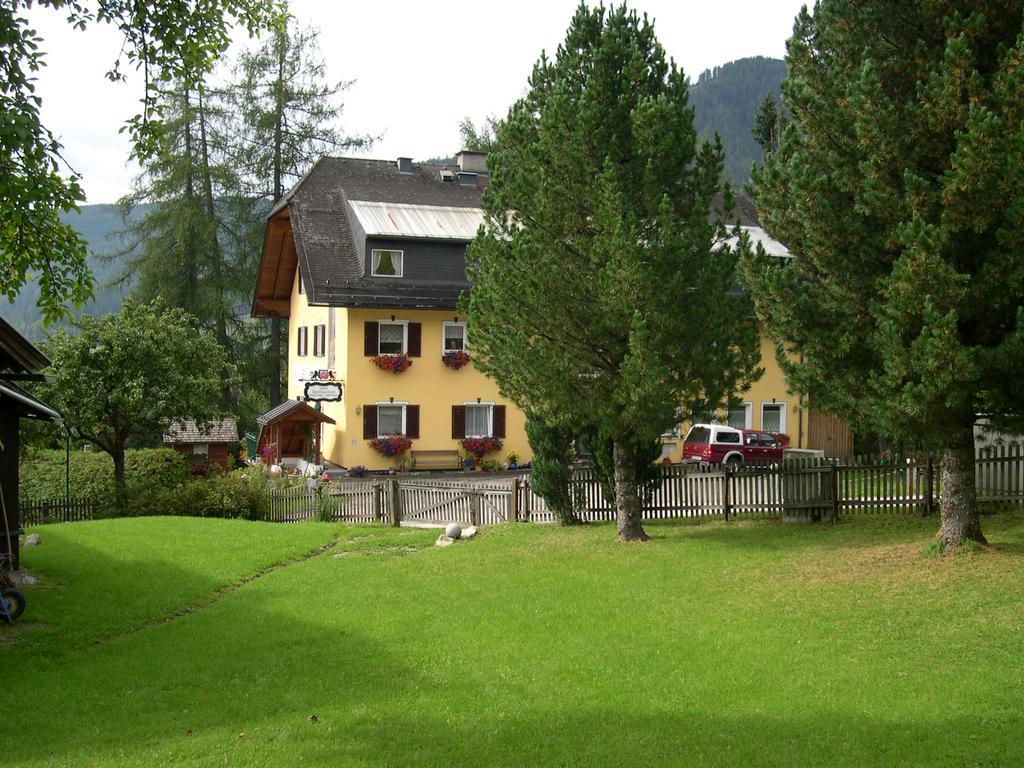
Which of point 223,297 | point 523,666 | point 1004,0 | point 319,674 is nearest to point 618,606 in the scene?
point 523,666

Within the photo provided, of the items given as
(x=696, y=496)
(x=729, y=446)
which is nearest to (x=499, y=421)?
(x=729, y=446)

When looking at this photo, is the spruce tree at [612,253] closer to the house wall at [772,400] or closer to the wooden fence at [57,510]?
the wooden fence at [57,510]

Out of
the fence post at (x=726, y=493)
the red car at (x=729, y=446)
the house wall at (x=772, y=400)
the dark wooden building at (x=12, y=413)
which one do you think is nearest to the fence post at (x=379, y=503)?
the fence post at (x=726, y=493)

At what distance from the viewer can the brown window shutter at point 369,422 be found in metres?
37.7

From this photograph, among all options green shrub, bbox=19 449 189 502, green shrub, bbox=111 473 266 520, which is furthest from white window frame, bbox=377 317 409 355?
green shrub, bbox=111 473 266 520

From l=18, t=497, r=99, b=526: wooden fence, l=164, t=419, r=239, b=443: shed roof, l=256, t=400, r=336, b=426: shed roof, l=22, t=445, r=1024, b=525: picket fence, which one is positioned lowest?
l=18, t=497, r=99, b=526: wooden fence

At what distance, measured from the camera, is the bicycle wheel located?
14117 millimetres

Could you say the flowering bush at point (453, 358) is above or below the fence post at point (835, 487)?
above

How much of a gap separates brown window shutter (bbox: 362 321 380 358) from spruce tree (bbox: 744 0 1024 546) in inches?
896

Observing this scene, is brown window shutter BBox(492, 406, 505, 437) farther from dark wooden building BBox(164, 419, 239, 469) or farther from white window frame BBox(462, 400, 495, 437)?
dark wooden building BBox(164, 419, 239, 469)

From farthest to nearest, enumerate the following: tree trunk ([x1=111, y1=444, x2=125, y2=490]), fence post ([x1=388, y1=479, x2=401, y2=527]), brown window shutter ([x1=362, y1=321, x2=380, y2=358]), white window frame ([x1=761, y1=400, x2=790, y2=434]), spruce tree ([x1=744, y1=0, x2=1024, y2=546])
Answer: white window frame ([x1=761, y1=400, x2=790, y2=434])
brown window shutter ([x1=362, y1=321, x2=380, y2=358])
tree trunk ([x1=111, y1=444, x2=125, y2=490])
fence post ([x1=388, y1=479, x2=401, y2=527])
spruce tree ([x1=744, y1=0, x2=1024, y2=546])

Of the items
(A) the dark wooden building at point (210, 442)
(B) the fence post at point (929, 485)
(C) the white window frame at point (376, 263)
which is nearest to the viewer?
(B) the fence post at point (929, 485)

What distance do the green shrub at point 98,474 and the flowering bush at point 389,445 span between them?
7018 millimetres

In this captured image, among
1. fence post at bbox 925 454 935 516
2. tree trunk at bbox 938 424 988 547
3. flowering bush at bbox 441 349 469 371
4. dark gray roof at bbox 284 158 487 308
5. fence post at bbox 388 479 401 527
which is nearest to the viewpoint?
tree trunk at bbox 938 424 988 547
